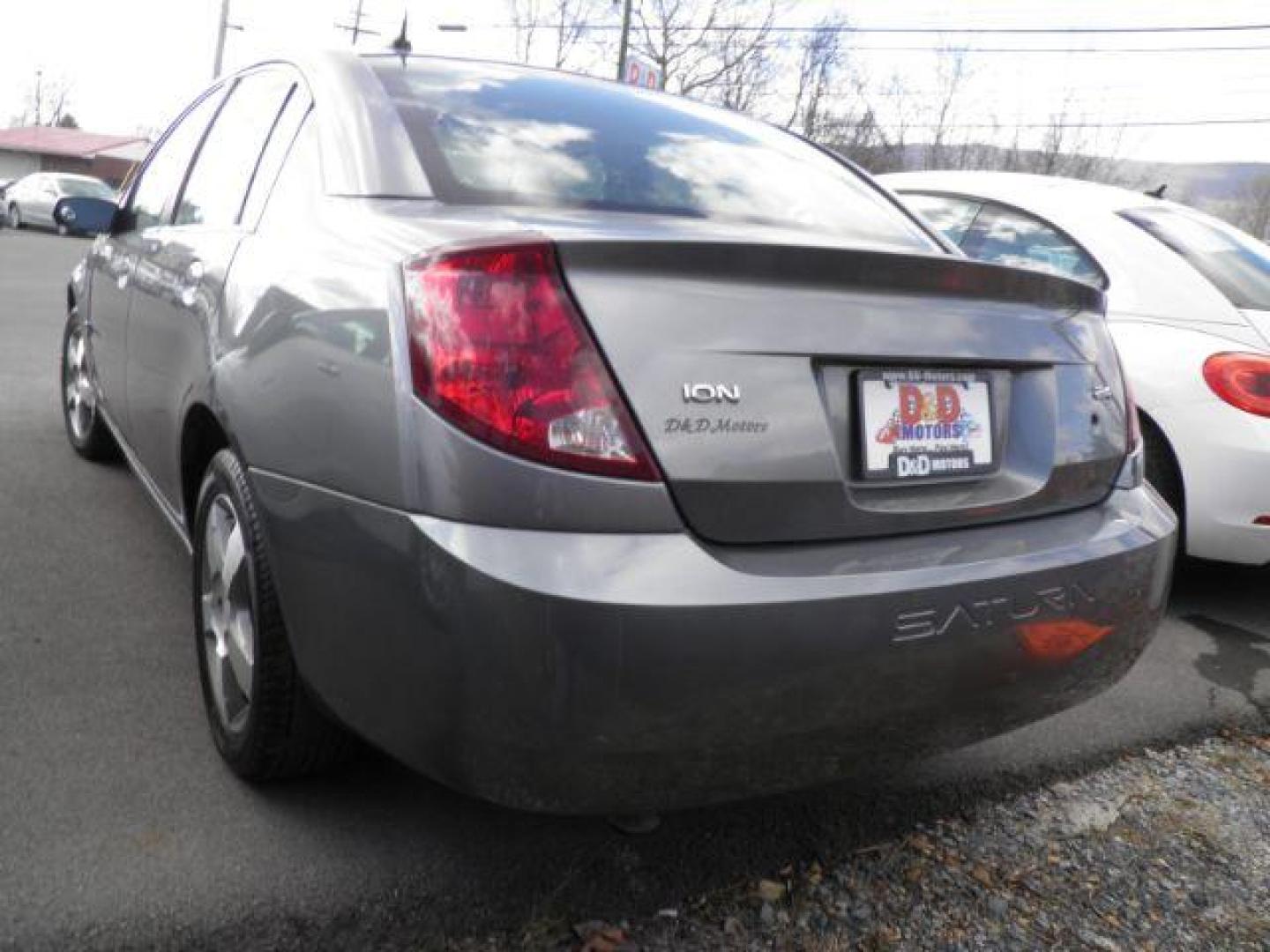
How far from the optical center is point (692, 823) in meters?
2.24

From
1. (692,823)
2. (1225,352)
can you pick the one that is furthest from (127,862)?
(1225,352)

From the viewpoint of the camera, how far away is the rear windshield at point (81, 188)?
25328 mm

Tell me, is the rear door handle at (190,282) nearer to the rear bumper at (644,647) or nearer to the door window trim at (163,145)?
the door window trim at (163,145)

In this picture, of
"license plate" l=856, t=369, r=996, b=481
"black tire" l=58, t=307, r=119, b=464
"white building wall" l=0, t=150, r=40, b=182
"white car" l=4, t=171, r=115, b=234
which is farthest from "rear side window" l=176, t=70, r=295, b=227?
"white building wall" l=0, t=150, r=40, b=182

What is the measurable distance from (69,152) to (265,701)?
74.5m

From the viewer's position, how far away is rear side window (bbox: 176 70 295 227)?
2.60m

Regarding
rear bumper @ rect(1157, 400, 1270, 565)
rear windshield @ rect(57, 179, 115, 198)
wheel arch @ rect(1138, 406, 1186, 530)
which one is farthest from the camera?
rear windshield @ rect(57, 179, 115, 198)

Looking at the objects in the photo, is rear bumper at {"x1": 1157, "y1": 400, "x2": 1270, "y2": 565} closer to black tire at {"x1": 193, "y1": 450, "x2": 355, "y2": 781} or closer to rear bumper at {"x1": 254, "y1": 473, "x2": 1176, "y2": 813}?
rear bumper at {"x1": 254, "y1": 473, "x2": 1176, "y2": 813}

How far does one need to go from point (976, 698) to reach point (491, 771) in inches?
32.8

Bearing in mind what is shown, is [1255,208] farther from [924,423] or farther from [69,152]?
[924,423]

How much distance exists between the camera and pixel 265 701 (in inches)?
80.4

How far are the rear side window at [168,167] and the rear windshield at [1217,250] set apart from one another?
10.8 ft

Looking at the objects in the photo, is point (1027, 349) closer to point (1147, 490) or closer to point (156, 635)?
point (1147, 490)

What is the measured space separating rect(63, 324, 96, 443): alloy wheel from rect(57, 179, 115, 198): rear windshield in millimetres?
23134
